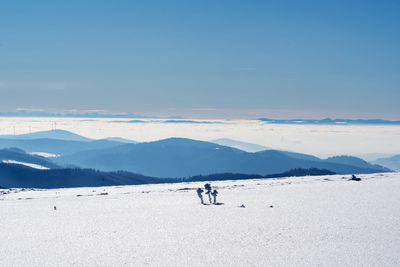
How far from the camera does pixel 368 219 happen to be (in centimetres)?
2597

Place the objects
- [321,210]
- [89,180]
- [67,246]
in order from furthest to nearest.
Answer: [89,180], [321,210], [67,246]

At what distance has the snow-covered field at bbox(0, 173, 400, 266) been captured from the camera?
1828 centimetres

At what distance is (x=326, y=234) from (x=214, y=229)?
6476 mm

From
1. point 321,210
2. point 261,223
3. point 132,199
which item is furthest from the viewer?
point 132,199

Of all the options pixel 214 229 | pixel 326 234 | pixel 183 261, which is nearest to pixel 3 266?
pixel 183 261

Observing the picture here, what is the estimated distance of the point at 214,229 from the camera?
24.2 m

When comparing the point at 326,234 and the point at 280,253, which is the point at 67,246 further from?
the point at 326,234

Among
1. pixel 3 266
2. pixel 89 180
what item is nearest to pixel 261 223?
pixel 3 266

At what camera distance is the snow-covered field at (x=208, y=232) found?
18.3 m

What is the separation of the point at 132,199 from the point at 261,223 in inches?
708

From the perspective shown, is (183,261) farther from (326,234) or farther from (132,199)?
(132,199)

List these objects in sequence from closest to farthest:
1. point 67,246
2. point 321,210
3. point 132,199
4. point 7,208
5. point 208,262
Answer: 1. point 208,262
2. point 67,246
3. point 321,210
4. point 7,208
5. point 132,199

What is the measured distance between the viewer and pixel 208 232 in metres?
23.5

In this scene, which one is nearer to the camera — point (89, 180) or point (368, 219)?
point (368, 219)
